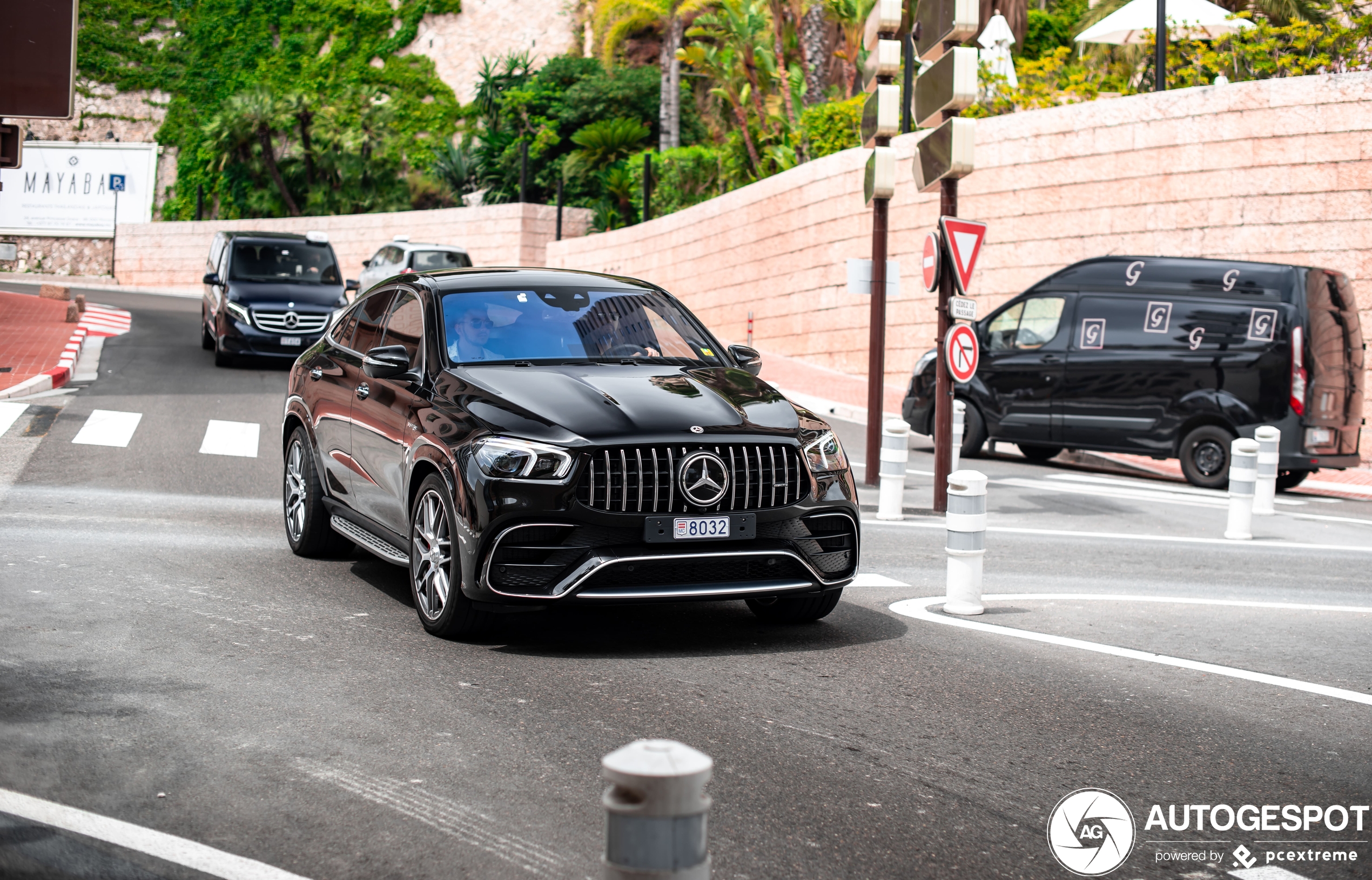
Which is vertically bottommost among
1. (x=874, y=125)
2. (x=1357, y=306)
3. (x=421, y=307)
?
(x=421, y=307)

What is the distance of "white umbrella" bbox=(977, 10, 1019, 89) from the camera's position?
89.9ft

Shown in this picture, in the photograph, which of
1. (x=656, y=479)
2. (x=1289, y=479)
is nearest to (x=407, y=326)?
(x=656, y=479)

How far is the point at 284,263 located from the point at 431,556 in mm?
17006

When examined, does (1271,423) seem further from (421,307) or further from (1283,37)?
(1283,37)

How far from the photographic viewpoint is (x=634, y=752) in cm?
263

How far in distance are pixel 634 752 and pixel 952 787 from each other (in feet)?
7.19

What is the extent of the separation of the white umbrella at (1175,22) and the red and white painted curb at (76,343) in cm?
1606

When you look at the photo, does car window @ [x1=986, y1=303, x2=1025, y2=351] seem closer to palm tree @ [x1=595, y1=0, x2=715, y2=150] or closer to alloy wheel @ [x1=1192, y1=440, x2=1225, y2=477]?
alloy wheel @ [x1=1192, y1=440, x2=1225, y2=477]

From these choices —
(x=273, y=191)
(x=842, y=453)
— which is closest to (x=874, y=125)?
(x=842, y=453)

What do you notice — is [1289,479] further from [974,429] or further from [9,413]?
[9,413]

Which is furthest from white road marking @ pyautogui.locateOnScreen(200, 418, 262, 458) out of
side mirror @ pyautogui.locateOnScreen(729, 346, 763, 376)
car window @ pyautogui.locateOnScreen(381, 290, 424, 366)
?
side mirror @ pyautogui.locateOnScreen(729, 346, 763, 376)

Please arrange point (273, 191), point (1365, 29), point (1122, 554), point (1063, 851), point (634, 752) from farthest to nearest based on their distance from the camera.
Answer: point (273, 191), point (1365, 29), point (1122, 554), point (1063, 851), point (634, 752)

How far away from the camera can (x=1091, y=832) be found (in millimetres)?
4184

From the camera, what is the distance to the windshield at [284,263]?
22120 millimetres
